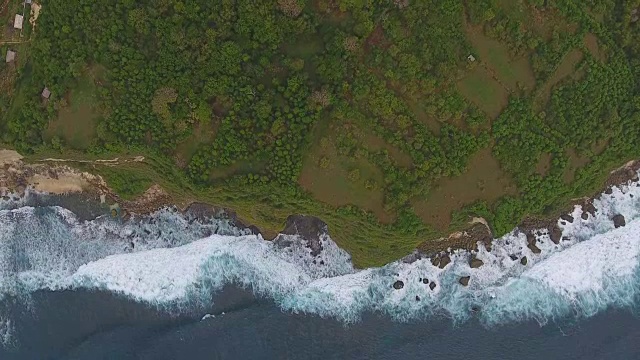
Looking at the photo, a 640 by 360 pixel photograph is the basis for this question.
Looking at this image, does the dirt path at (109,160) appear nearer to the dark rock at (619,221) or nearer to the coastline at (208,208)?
the coastline at (208,208)

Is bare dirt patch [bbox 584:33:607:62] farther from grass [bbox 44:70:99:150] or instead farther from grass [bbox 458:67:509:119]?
grass [bbox 44:70:99:150]

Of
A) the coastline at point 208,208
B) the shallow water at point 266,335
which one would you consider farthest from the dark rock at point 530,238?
the shallow water at point 266,335

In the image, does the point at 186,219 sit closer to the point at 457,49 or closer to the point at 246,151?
the point at 246,151

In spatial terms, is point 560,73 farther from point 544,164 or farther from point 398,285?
point 398,285

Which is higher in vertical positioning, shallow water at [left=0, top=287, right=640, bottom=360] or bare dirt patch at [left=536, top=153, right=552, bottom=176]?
bare dirt patch at [left=536, top=153, right=552, bottom=176]

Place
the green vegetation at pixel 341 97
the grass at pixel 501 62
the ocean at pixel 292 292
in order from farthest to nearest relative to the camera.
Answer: the ocean at pixel 292 292, the grass at pixel 501 62, the green vegetation at pixel 341 97

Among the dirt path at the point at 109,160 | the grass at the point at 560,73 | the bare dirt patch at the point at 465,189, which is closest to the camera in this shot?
the grass at the point at 560,73

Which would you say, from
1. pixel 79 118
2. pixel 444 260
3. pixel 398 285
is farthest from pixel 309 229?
pixel 79 118

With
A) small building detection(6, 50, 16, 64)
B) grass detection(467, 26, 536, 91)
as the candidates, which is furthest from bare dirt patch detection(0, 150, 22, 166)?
grass detection(467, 26, 536, 91)
